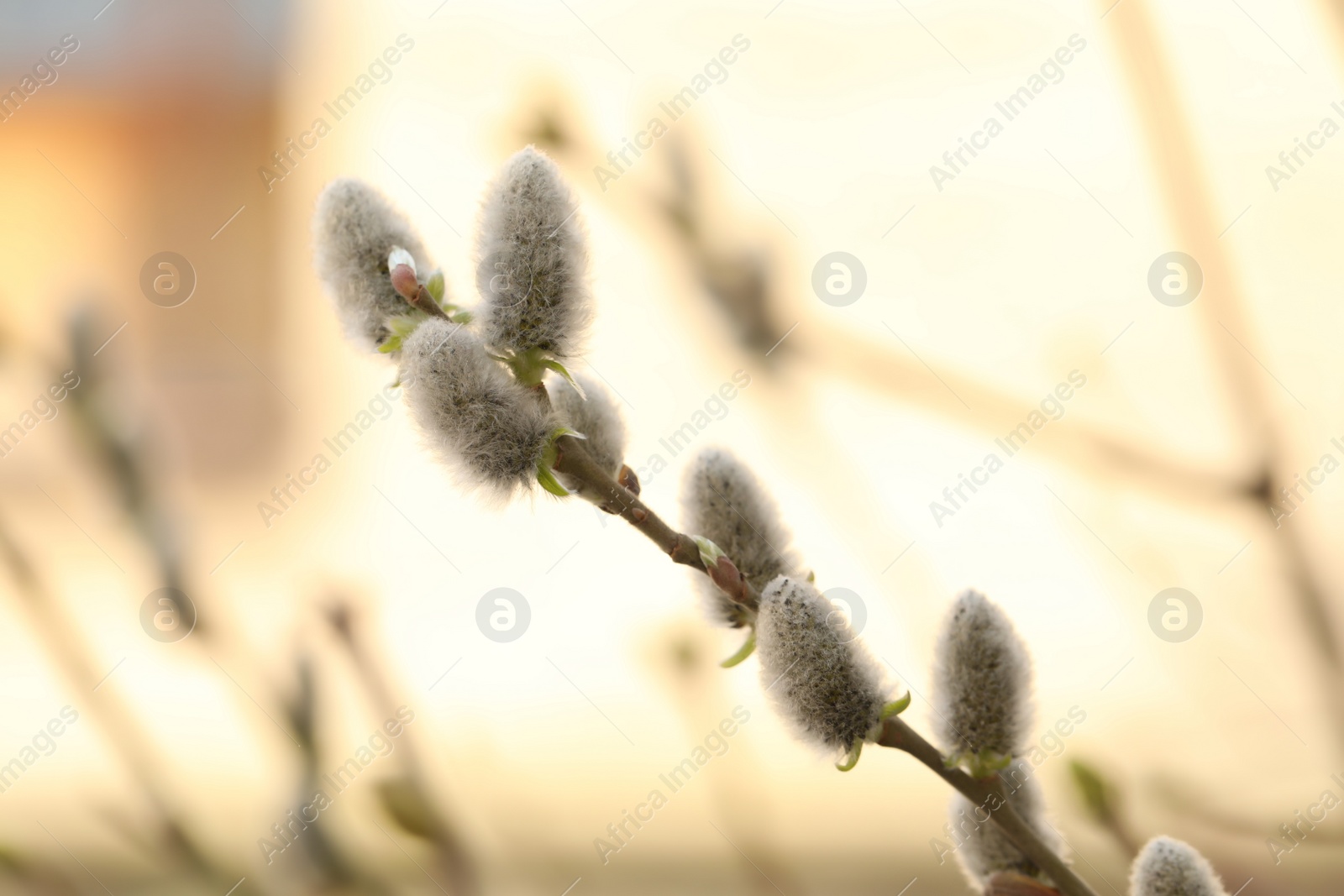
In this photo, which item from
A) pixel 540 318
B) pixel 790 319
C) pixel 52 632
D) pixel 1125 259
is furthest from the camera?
pixel 1125 259

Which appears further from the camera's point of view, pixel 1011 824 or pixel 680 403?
pixel 680 403

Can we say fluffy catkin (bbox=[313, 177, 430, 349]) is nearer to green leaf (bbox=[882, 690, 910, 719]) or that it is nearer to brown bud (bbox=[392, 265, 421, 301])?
brown bud (bbox=[392, 265, 421, 301])

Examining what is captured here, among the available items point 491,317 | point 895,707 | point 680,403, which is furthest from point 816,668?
point 680,403

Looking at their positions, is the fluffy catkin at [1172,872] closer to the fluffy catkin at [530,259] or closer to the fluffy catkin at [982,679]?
the fluffy catkin at [982,679]

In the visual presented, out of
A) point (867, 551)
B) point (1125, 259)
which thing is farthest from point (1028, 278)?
point (867, 551)

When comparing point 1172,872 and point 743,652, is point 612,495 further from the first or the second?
point 1172,872

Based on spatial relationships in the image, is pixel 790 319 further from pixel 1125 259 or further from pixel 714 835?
pixel 714 835
